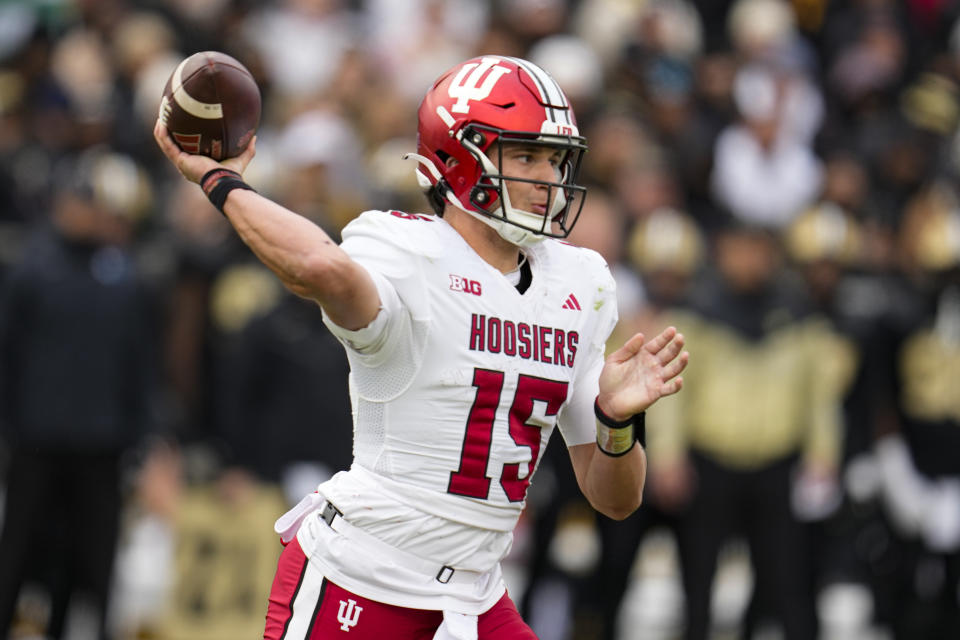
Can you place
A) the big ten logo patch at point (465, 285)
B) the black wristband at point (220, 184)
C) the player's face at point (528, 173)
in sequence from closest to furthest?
the black wristband at point (220, 184), the big ten logo patch at point (465, 285), the player's face at point (528, 173)

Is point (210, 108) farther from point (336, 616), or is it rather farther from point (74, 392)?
point (74, 392)

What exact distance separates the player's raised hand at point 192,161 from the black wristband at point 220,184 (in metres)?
0.02

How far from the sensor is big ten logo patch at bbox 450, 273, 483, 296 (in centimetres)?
398

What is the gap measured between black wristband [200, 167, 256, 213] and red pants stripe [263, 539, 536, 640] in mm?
921

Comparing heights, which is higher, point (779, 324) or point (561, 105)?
point (561, 105)

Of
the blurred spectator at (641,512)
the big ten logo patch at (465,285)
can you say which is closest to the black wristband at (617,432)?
the big ten logo patch at (465,285)

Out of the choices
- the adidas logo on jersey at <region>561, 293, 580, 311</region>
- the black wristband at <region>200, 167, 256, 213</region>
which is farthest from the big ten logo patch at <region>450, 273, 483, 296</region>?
the black wristband at <region>200, 167, 256, 213</region>

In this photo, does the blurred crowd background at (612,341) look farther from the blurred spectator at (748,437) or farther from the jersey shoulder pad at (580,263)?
the jersey shoulder pad at (580,263)

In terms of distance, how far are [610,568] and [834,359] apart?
5.39ft

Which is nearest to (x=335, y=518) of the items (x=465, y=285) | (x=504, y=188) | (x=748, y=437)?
(x=465, y=285)

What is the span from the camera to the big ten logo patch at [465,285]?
3.98 m

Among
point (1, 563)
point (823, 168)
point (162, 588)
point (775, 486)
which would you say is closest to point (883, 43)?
point (823, 168)

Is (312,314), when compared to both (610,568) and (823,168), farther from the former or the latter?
(823,168)

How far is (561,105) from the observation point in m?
4.15
